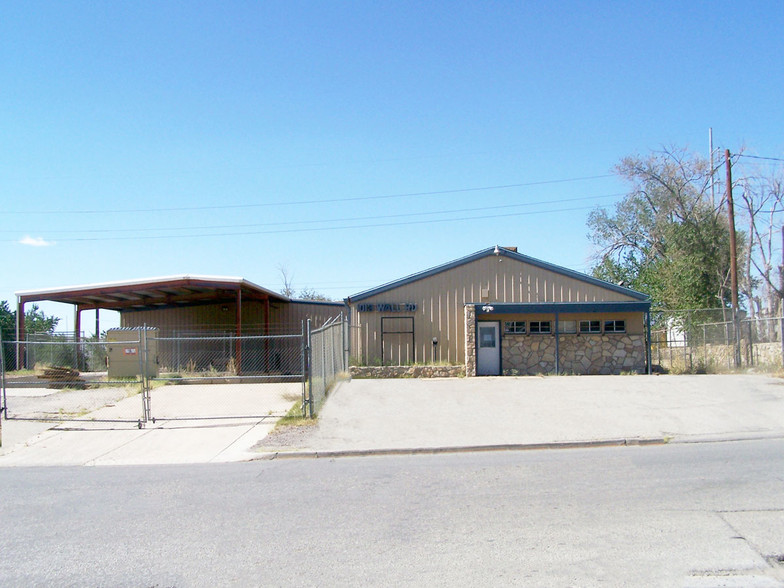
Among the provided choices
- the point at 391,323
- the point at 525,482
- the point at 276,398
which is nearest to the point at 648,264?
the point at 391,323

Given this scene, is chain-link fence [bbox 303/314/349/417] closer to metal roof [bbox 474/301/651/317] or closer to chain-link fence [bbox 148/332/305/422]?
chain-link fence [bbox 148/332/305/422]

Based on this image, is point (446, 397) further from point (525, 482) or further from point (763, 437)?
point (525, 482)

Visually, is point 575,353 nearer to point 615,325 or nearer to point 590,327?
point 590,327

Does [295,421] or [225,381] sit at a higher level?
[225,381]

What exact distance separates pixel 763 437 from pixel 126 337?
67.2ft

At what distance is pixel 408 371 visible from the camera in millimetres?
23844

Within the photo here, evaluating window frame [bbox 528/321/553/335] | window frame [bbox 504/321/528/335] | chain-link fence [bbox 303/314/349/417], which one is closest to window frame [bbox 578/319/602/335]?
window frame [bbox 528/321/553/335]

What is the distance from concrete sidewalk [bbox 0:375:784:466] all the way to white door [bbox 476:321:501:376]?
5.38 meters

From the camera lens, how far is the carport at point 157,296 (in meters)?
23.5

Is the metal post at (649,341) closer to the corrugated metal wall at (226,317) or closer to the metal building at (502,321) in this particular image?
the metal building at (502,321)

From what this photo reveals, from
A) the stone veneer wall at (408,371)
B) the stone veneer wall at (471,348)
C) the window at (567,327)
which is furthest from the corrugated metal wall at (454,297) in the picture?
the stone veneer wall at (471,348)

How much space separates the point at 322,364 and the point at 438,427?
364 cm

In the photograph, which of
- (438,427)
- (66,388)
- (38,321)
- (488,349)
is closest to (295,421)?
(438,427)

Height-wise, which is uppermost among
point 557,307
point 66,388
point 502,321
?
point 557,307
